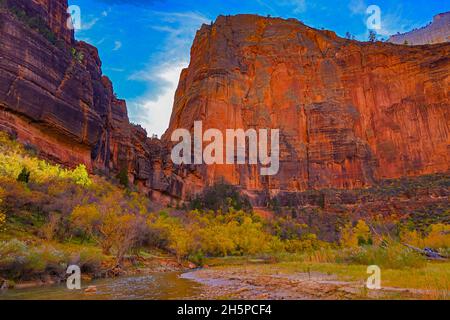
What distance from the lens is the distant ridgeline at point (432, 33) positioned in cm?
14838

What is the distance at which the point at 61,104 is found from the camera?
159 ft

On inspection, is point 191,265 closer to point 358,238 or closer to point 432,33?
point 358,238

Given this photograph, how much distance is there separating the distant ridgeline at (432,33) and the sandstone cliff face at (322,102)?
187ft

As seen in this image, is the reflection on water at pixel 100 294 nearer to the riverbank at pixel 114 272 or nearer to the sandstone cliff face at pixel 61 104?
the riverbank at pixel 114 272

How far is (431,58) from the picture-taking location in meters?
99.2

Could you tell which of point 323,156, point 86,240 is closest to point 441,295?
point 86,240

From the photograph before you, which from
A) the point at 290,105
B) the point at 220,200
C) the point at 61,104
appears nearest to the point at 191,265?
the point at 61,104

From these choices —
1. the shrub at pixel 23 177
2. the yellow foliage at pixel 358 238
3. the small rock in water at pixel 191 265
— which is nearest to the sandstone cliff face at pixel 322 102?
the yellow foliage at pixel 358 238

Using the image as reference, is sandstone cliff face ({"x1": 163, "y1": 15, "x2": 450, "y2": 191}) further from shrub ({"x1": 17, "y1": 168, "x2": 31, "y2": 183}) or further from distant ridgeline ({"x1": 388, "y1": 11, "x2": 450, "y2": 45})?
shrub ({"x1": 17, "y1": 168, "x2": 31, "y2": 183})

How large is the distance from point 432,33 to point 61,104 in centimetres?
16451

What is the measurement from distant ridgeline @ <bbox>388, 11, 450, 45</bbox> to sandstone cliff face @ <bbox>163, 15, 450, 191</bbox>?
5714 centimetres

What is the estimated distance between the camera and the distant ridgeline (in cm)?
14838

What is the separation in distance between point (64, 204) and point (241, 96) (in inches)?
3316

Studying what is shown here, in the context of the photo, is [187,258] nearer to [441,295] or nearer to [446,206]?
[441,295]
